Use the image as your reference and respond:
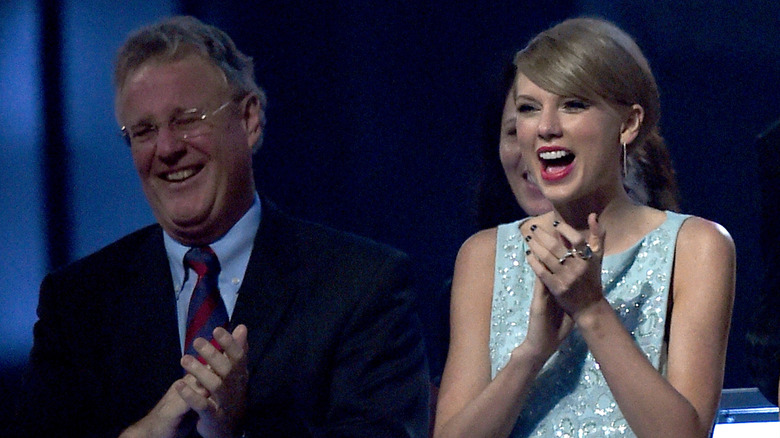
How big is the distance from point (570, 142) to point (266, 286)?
67cm

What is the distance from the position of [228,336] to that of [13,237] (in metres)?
1.20

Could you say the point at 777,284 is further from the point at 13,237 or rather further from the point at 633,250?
the point at 13,237

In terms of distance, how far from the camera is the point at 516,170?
230 centimetres

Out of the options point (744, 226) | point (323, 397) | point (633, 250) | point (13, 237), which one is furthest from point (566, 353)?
point (13, 237)

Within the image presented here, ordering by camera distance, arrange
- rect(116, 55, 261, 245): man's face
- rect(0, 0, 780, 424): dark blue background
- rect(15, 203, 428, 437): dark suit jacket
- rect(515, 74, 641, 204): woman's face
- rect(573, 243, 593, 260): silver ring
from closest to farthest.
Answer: rect(573, 243, 593, 260): silver ring, rect(515, 74, 641, 204): woman's face, rect(15, 203, 428, 437): dark suit jacket, rect(116, 55, 261, 245): man's face, rect(0, 0, 780, 424): dark blue background

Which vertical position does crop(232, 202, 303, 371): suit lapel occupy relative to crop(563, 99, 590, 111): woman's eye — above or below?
below

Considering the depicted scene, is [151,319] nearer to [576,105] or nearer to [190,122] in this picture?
[190,122]

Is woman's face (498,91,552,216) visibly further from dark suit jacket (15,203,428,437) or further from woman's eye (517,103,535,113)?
woman's eye (517,103,535,113)

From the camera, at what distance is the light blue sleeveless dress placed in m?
1.63

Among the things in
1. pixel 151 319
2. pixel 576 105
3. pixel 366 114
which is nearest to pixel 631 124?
pixel 576 105

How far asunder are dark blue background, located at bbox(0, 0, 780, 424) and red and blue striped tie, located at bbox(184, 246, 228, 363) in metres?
0.83

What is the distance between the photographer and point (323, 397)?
6.36ft

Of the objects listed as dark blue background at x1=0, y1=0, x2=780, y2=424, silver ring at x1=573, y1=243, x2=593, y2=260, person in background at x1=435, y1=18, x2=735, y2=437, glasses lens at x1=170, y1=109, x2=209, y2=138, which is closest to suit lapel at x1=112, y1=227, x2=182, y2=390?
glasses lens at x1=170, y1=109, x2=209, y2=138

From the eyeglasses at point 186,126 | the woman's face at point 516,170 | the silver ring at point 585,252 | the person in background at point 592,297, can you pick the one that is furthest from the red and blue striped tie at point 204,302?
the silver ring at point 585,252
